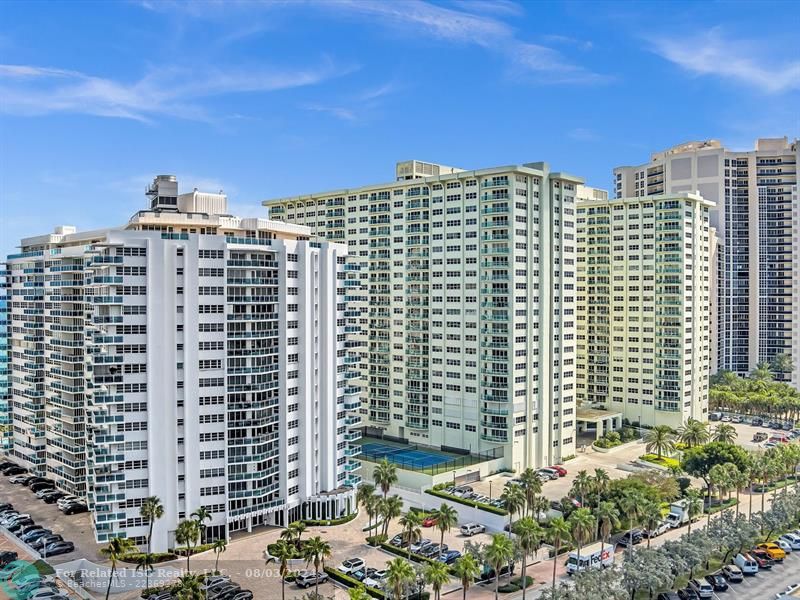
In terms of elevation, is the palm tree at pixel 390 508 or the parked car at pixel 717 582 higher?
the palm tree at pixel 390 508

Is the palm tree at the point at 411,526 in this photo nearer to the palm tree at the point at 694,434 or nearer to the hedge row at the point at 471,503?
the hedge row at the point at 471,503

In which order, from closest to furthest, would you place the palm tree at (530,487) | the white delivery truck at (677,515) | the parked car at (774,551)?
the parked car at (774,551)
the palm tree at (530,487)
the white delivery truck at (677,515)

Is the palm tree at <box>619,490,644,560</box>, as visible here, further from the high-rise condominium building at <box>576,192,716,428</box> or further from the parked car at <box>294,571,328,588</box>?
the high-rise condominium building at <box>576,192,716,428</box>

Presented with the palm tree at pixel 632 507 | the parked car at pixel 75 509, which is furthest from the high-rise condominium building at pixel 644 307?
the parked car at pixel 75 509

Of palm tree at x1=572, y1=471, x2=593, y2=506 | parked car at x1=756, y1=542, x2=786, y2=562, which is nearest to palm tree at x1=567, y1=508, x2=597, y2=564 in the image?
palm tree at x1=572, y1=471, x2=593, y2=506

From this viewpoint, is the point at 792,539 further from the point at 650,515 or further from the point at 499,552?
the point at 499,552

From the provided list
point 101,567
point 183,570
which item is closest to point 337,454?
point 183,570

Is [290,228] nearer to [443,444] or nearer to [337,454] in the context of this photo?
[337,454]

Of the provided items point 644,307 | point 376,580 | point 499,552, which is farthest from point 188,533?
point 644,307
